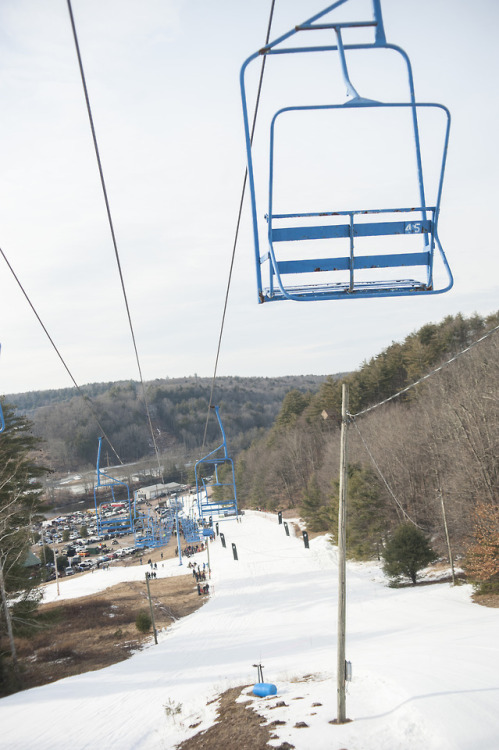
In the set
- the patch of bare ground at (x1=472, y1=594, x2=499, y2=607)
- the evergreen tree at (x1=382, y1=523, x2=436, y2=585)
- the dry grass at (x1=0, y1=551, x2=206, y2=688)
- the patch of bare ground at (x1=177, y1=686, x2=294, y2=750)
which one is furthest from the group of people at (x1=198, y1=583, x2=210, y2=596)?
the patch of bare ground at (x1=177, y1=686, x2=294, y2=750)

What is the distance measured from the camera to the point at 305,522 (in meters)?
55.4

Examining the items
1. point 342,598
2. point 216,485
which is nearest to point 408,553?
point 216,485

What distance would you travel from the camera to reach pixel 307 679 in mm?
13758

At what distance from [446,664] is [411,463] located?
29.5 m

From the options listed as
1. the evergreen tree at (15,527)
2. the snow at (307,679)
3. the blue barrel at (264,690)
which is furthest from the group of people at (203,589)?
the blue barrel at (264,690)

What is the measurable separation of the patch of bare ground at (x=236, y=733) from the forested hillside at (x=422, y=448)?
6.50 meters

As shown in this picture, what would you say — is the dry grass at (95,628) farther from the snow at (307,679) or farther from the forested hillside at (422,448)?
the forested hillside at (422,448)

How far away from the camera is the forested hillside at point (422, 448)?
2936 centimetres

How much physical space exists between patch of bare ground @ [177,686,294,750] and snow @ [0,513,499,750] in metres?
0.25

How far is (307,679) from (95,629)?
18.7 metres

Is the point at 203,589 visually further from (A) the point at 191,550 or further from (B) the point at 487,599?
(A) the point at 191,550

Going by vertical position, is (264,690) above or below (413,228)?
below

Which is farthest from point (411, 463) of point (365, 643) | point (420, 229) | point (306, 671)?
point (420, 229)

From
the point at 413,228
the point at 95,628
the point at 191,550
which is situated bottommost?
the point at 191,550
